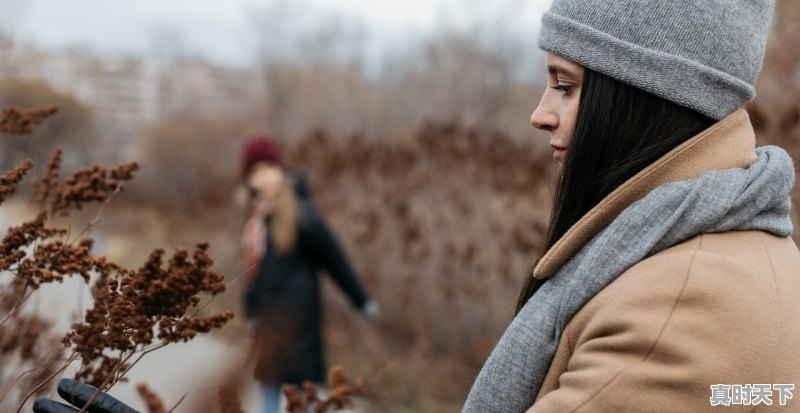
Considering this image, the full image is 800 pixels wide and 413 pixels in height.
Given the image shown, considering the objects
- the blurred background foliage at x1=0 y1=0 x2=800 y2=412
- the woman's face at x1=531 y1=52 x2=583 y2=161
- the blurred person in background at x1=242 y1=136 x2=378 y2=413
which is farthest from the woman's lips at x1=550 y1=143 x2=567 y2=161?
the blurred person in background at x1=242 y1=136 x2=378 y2=413

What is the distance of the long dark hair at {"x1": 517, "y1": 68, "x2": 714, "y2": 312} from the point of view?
4.60 feet

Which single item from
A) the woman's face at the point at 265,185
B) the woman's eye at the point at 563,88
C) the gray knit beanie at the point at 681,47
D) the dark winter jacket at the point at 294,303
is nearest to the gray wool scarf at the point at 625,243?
the gray knit beanie at the point at 681,47

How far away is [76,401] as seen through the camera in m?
1.31

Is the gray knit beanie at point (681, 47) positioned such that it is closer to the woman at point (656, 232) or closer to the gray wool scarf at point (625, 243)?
the woman at point (656, 232)

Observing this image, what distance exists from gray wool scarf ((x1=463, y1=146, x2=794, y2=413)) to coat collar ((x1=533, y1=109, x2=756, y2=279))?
22 millimetres

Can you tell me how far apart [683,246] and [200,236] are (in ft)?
28.5

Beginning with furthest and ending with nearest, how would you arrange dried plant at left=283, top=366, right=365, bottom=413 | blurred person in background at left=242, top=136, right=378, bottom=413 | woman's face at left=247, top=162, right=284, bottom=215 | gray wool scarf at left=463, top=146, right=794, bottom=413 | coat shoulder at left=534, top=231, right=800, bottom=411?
woman's face at left=247, top=162, right=284, bottom=215
blurred person in background at left=242, top=136, right=378, bottom=413
dried plant at left=283, top=366, right=365, bottom=413
gray wool scarf at left=463, top=146, right=794, bottom=413
coat shoulder at left=534, top=231, right=800, bottom=411

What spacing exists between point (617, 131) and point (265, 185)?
350 centimetres

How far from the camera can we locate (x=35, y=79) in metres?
5.50

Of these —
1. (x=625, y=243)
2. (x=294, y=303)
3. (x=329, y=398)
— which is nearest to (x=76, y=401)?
(x=329, y=398)

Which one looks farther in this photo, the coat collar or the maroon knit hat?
the maroon knit hat

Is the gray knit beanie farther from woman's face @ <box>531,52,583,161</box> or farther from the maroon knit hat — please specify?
the maroon knit hat

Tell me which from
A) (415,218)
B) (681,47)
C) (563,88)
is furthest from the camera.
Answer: (415,218)

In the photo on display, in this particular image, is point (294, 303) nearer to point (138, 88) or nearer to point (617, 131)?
point (617, 131)
